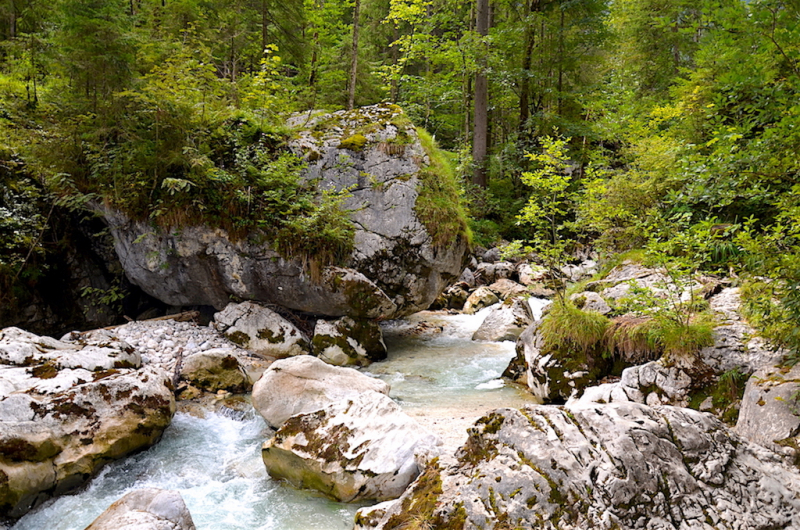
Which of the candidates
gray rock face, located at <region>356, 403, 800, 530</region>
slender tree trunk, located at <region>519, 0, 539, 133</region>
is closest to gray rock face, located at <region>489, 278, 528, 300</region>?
slender tree trunk, located at <region>519, 0, 539, 133</region>

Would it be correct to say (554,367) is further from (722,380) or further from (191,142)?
(191,142)

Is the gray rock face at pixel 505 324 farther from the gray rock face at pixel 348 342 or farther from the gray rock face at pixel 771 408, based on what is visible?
the gray rock face at pixel 771 408

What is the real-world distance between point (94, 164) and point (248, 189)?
3.38 meters

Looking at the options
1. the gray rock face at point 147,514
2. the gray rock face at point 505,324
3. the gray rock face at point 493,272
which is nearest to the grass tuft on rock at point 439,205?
the gray rock face at point 505,324

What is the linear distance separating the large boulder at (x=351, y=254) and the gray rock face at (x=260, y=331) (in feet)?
1.26

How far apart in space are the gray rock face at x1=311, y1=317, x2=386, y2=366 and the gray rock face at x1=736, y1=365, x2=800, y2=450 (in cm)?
690

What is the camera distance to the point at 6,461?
4695 millimetres

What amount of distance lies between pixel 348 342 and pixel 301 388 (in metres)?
3.25

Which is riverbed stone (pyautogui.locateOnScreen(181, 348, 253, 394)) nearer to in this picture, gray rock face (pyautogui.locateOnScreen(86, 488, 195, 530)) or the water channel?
the water channel

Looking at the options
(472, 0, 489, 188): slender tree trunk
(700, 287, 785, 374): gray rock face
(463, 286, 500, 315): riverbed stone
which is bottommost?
(463, 286, 500, 315): riverbed stone

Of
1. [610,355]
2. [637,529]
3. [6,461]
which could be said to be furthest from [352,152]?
[637,529]

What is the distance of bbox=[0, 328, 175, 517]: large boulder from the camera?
486 cm

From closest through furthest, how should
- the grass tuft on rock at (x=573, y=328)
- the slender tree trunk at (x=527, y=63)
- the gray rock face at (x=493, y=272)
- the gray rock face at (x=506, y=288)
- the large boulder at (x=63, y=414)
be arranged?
the large boulder at (x=63, y=414) < the grass tuft on rock at (x=573, y=328) < the gray rock face at (x=506, y=288) < the gray rock face at (x=493, y=272) < the slender tree trunk at (x=527, y=63)

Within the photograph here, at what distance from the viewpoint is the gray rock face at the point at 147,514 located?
3.90 m
